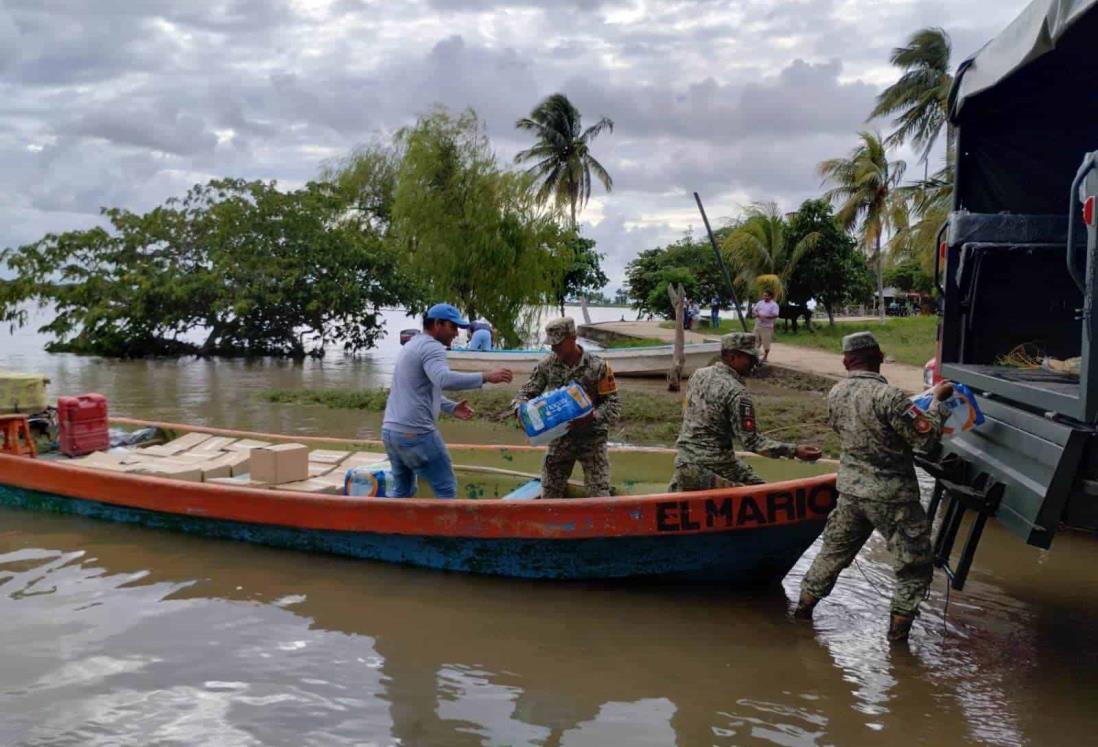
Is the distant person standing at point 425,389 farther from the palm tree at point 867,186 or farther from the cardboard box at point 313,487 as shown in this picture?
the palm tree at point 867,186

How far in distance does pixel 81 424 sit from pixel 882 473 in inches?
273

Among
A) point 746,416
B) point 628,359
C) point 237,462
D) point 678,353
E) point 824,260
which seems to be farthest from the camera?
point 824,260

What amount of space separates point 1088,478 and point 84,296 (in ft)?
94.9

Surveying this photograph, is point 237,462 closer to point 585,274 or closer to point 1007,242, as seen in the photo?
point 1007,242

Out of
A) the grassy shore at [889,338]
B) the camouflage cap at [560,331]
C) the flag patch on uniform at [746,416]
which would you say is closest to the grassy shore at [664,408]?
the grassy shore at [889,338]

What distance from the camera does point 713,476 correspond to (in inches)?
234

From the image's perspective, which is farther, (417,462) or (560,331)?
Answer: (417,462)

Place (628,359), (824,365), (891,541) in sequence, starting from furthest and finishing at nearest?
(628,359) → (824,365) → (891,541)

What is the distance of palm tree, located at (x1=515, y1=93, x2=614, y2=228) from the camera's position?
142ft

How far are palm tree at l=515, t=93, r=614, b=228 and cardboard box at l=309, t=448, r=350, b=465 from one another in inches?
1374

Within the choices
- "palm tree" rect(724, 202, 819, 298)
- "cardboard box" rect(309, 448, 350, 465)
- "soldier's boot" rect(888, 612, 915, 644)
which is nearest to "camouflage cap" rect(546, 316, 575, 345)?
"soldier's boot" rect(888, 612, 915, 644)

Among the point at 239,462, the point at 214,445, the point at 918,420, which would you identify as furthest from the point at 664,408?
the point at 918,420

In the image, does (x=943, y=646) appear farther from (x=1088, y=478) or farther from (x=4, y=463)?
(x=4, y=463)

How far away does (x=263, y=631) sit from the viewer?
5727mm
